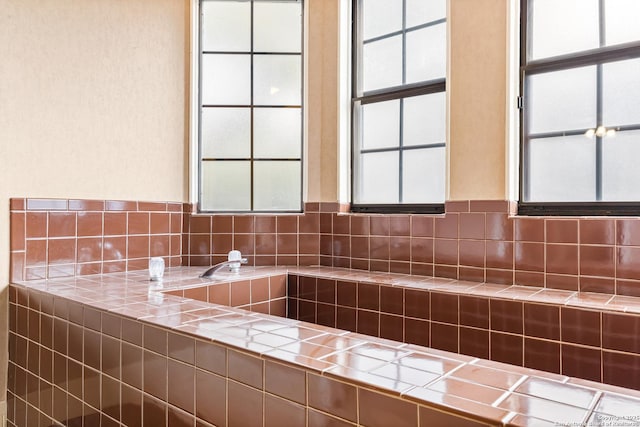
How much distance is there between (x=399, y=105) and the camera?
102 inches

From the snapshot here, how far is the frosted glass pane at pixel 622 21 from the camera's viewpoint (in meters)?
1.88

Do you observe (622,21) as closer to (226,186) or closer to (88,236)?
(226,186)

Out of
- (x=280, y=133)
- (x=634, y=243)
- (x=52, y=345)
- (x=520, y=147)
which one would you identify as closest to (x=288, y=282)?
(x=280, y=133)

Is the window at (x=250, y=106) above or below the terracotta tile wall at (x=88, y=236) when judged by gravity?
above

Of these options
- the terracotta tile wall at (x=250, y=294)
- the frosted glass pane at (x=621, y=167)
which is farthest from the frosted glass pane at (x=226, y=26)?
the frosted glass pane at (x=621, y=167)

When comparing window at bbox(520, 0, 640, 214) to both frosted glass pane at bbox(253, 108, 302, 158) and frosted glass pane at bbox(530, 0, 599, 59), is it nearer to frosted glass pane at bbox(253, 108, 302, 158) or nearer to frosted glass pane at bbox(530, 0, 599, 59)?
frosted glass pane at bbox(530, 0, 599, 59)

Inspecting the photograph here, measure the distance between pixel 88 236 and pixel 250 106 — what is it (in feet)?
3.96

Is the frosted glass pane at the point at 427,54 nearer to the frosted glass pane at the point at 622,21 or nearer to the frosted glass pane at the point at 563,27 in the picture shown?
the frosted glass pane at the point at 563,27

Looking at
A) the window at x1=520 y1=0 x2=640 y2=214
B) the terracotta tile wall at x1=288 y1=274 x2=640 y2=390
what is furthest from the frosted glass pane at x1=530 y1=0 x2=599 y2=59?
the terracotta tile wall at x1=288 y1=274 x2=640 y2=390

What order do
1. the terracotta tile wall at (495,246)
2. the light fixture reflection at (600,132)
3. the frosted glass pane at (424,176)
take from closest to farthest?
the terracotta tile wall at (495,246), the light fixture reflection at (600,132), the frosted glass pane at (424,176)

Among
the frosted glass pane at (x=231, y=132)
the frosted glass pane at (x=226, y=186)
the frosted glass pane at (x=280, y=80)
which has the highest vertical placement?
the frosted glass pane at (x=280, y=80)

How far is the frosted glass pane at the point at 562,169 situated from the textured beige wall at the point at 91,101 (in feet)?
6.48

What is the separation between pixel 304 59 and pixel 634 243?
2000 millimetres

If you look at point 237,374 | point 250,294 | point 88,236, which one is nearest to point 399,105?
point 250,294
